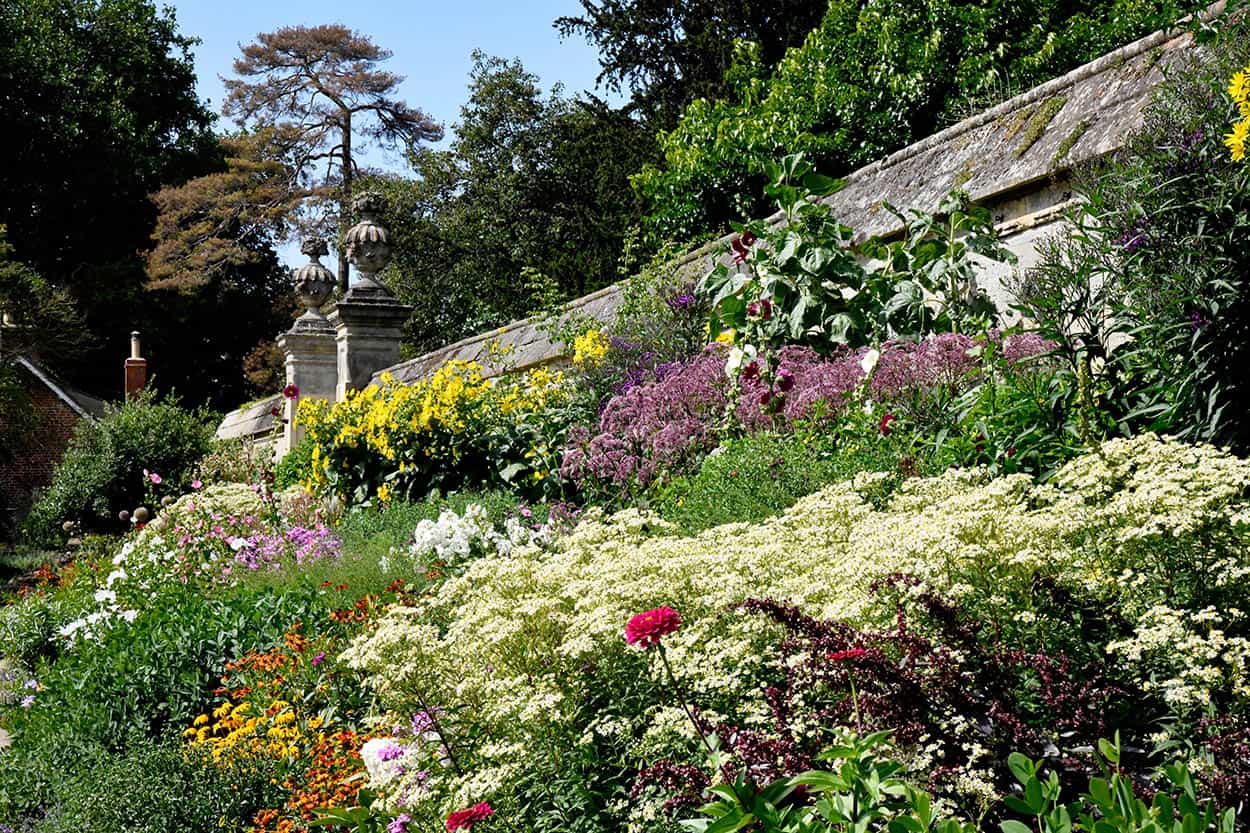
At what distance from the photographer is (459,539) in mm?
5715

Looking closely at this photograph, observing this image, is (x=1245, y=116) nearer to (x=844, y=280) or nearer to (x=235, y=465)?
(x=844, y=280)

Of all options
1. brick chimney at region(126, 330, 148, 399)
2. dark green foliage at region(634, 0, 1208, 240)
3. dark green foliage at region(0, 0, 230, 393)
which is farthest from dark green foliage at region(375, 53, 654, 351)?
dark green foliage at region(0, 0, 230, 393)

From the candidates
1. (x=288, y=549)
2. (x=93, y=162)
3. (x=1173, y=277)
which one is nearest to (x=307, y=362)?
(x=288, y=549)

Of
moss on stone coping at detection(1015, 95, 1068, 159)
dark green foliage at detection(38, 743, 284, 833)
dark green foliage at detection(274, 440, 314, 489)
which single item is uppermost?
moss on stone coping at detection(1015, 95, 1068, 159)

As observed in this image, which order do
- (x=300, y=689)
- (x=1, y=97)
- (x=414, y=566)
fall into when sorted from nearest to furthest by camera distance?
1. (x=300, y=689)
2. (x=414, y=566)
3. (x=1, y=97)

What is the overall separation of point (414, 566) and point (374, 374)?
23.8 ft

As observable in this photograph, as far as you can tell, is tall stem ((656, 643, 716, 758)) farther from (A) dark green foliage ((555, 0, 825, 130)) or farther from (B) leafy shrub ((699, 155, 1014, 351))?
(A) dark green foliage ((555, 0, 825, 130))

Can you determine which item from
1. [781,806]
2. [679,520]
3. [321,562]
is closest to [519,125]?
[321,562]

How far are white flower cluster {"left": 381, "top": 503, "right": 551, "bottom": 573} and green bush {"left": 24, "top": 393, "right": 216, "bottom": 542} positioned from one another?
12496 mm

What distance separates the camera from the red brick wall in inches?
1072

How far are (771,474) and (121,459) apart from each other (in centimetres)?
1548

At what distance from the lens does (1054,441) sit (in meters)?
3.88

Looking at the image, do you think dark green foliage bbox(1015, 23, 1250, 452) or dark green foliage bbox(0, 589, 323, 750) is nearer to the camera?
dark green foliage bbox(1015, 23, 1250, 452)

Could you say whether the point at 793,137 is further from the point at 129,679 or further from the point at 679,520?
the point at 129,679
